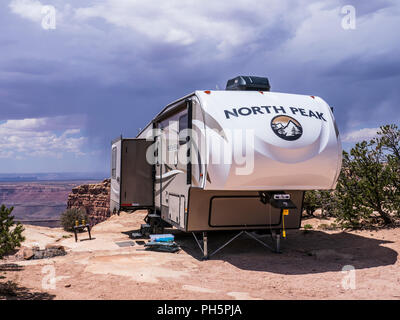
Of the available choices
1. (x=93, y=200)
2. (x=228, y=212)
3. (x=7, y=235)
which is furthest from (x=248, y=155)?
(x=93, y=200)

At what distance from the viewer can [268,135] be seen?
8367 millimetres

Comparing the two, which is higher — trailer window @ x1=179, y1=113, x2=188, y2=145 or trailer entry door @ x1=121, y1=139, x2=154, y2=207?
trailer window @ x1=179, y1=113, x2=188, y2=145

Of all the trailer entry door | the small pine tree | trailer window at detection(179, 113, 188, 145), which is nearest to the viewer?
the small pine tree

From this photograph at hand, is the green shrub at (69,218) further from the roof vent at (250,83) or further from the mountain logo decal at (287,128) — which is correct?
the mountain logo decal at (287,128)

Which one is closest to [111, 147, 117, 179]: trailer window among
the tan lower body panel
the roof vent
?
the tan lower body panel

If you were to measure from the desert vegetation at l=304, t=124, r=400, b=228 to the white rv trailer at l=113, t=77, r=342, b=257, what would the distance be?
3.02 m

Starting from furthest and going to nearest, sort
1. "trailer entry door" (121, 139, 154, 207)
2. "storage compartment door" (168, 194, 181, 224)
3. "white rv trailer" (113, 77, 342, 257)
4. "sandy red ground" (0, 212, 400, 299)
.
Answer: "trailer entry door" (121, 139, 154, 207) < "storage compartment door" (168, 194, 181, 224) < "white rv trailer" (113, 77, 342, 257) < "sandy red ground" (0, 212, 400, 299)

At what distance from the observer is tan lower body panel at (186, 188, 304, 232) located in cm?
959

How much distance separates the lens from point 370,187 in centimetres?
1243

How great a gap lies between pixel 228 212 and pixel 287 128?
8.62ft

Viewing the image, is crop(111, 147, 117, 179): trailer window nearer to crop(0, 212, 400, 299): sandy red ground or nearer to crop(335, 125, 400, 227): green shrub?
crop(0, 212, 400, 299): sandy red ground

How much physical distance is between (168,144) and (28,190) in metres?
191
